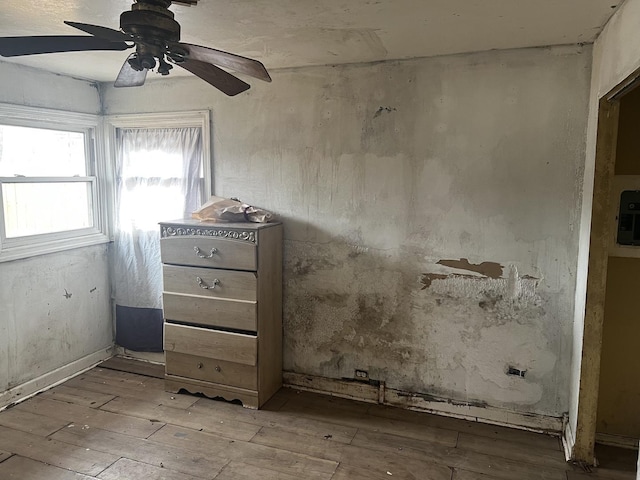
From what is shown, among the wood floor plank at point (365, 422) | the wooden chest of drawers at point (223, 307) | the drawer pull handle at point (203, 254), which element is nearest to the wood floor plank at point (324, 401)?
the wood floor plank at point (365, 422)

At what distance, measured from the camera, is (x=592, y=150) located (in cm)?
244

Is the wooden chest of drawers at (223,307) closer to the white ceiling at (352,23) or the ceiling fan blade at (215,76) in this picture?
the ceiling fan blade at (215,76)

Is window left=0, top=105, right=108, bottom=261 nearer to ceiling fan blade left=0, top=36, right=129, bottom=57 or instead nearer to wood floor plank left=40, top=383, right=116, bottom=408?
wood floor plank left=40, top=383, right=116, bottom=408

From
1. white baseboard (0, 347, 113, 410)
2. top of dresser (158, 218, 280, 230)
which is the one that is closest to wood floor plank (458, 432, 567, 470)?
top of dresser (158, 218, 280, 230)

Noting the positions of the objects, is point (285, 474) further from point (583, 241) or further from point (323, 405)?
point (583, 241)

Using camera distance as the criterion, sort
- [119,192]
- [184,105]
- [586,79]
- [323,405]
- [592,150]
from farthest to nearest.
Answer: [119,192], [184,105], [323,405], [586,79], [592,150]

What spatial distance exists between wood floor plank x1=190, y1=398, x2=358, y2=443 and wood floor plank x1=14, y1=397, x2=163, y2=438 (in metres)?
0.34

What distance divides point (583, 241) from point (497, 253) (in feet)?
1.55

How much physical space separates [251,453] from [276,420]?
378mm

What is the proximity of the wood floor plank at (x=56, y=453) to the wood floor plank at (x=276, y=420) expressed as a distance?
66cm

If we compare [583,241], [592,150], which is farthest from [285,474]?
[592,150]

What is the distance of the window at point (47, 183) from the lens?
317 cm

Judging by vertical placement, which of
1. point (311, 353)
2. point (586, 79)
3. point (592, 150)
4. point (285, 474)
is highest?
point (586, 79)

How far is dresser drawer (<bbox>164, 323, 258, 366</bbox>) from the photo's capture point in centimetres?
307
